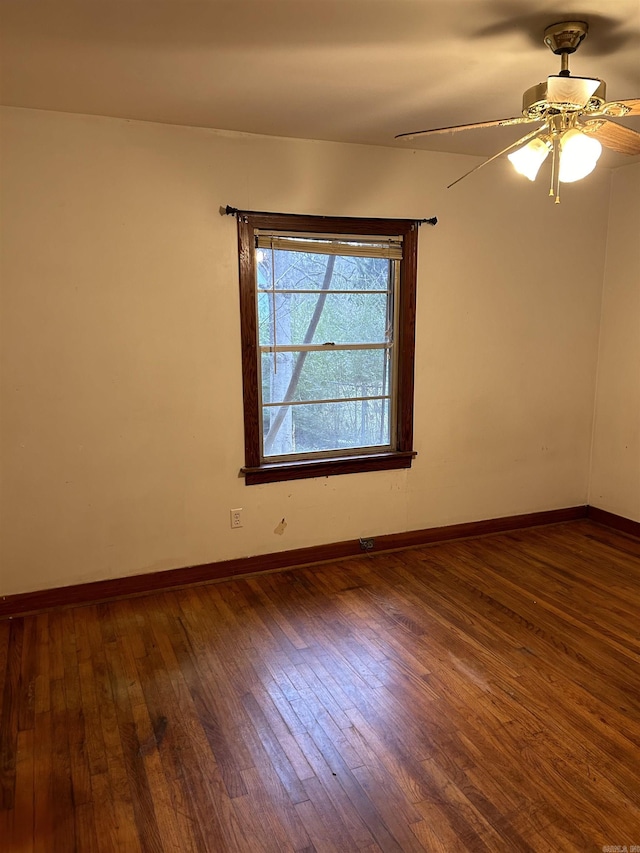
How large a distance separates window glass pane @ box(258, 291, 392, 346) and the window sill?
0.72 meters

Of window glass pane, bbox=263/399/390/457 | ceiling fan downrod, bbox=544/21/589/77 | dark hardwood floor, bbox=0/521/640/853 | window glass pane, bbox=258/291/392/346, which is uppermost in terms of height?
ceiling fan downrod, bbox=544/21/589/77

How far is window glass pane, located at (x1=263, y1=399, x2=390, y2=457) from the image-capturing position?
3.66 metres

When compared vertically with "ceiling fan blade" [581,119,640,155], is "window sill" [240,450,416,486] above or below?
below

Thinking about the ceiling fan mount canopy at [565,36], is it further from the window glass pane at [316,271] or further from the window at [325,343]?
the window glass pane at [316,271]

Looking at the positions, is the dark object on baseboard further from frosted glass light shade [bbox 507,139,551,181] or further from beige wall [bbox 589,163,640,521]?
frosted glass light shade [bbox 507,139,551,181]

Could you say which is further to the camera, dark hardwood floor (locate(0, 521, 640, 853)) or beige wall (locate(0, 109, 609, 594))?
beige wall (locate(0, 109, 609, 594))

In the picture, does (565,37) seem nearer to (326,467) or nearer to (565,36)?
(565,36)

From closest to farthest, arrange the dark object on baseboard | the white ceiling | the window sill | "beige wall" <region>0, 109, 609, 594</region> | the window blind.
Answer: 1. the white ceiling
2. "beige wall" <region>0, 109, 609, 594</region>
3. the dark object on baseboard
4. the window blind
5. the window sill

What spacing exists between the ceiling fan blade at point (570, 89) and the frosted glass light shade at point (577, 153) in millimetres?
121

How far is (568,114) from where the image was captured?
203 centimetres

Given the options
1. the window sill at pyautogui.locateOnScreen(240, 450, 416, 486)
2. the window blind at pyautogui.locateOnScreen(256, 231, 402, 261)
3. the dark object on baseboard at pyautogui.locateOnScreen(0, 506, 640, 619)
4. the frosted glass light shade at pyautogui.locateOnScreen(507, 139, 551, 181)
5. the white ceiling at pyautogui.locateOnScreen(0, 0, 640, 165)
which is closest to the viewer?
the white ceiling at pyautogui.locateOnScreen(0, 0, 640, 165)

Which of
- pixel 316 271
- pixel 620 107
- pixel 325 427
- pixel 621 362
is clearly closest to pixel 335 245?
pixel 316 271

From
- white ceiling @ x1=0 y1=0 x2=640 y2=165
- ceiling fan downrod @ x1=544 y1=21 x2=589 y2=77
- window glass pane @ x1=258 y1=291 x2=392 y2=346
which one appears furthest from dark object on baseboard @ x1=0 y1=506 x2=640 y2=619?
ceiling fan downrod @ x1=544 y1=21 x2=589 y2=77

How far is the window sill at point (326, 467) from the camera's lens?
11.7ft
